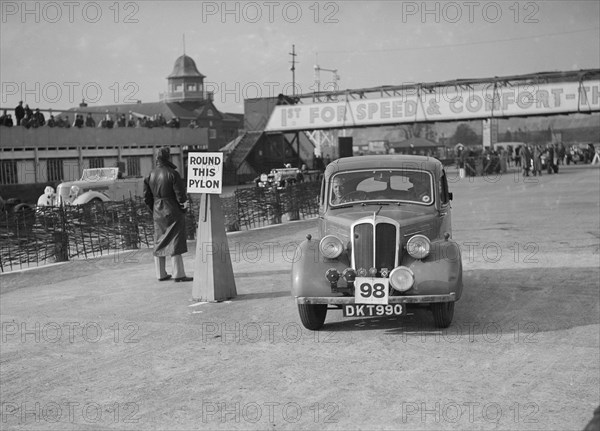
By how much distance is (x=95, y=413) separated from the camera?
6.03m

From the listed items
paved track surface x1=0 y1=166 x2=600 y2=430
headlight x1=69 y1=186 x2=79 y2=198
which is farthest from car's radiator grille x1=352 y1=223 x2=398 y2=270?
headlight x1=69 y1=186 x2=79 y2=198

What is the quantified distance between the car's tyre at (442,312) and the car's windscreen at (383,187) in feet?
5.46

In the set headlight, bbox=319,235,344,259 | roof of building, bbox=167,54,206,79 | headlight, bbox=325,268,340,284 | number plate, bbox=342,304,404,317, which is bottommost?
number plate, bbox=342,304,404,317

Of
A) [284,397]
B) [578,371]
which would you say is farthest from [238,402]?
[578,371]

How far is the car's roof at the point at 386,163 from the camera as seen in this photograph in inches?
389

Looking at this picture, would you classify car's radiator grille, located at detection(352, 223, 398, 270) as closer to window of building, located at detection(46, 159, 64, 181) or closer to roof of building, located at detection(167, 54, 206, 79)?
window of building, located at detection(46, 159, 64, 181)

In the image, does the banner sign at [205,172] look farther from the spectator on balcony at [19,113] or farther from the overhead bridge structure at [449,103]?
the overhead bridge structure at [449,103]

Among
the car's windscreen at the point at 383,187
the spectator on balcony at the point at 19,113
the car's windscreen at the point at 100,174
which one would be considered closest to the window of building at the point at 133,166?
the spectator on balcony at the point at 19,113

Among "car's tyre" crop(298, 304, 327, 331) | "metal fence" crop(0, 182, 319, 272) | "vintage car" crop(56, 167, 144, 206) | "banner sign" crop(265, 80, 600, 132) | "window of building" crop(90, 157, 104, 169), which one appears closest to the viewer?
"car's tyre" crop(298, 304, 327, 331)

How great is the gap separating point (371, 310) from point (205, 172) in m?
3.52

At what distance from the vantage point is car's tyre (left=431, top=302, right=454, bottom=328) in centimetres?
832

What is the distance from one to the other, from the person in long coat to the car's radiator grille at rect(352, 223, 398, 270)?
388 centimetres

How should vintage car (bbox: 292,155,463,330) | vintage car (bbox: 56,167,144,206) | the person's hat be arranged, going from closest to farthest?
vintage car (bbox: 292,155,463,330), the person's hat, vintage car (bbox: 56,167,144,206)

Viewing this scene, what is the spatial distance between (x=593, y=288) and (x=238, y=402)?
6.43 metres
